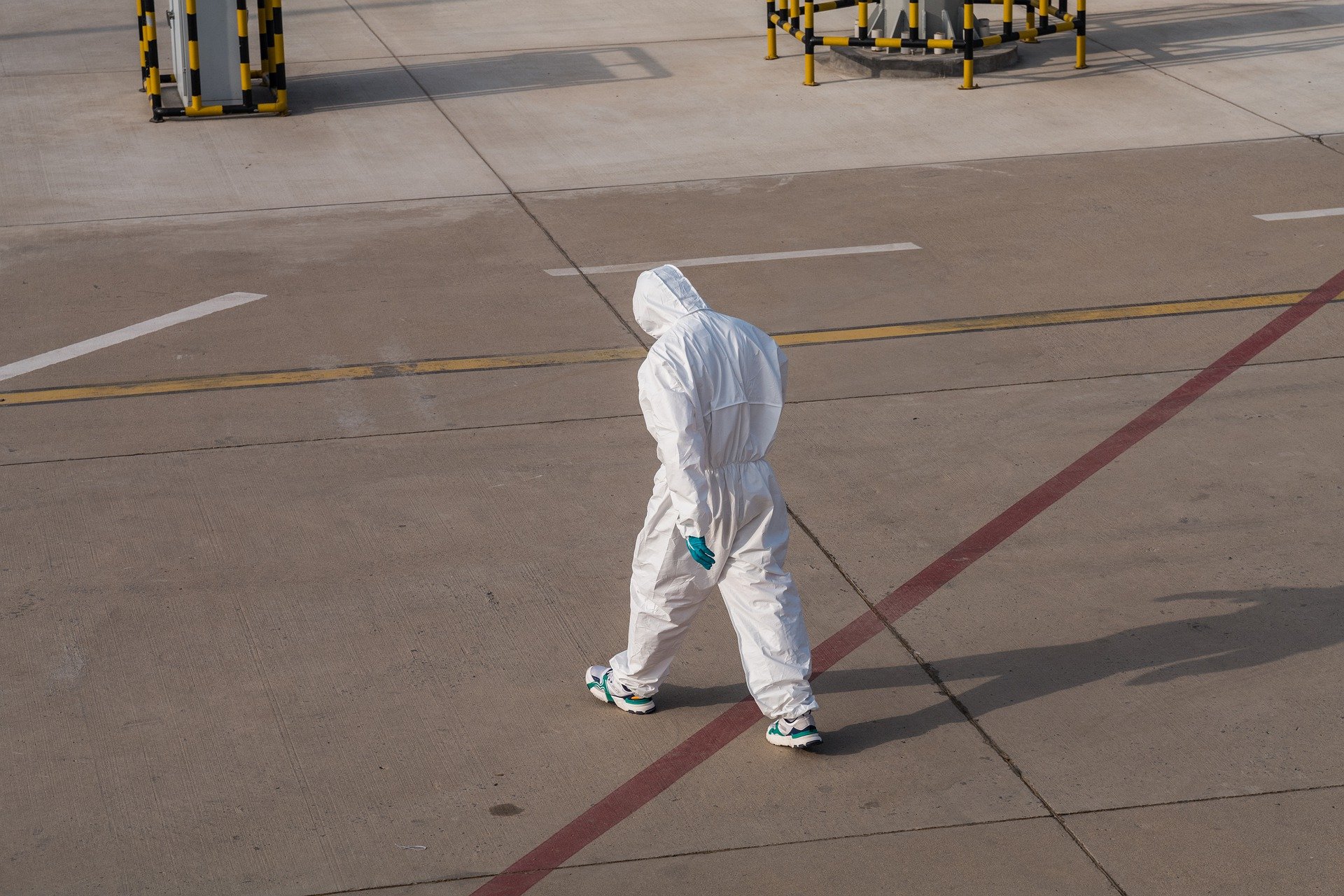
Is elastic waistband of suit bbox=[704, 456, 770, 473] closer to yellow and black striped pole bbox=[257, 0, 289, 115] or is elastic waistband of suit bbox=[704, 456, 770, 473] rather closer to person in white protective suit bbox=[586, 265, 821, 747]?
person in white protective suit bbox=[586, 265, 821, 747]

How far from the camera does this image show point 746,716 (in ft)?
16.8

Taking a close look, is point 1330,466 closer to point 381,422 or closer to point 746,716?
point 746,716

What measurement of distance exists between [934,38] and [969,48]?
0.48 meters

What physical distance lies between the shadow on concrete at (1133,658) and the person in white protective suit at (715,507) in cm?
40

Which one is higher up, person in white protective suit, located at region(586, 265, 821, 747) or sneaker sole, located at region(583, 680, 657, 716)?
person in white protective suit, located at region(586, 265, 821, 747)

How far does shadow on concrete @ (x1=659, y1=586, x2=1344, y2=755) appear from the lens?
5.12m

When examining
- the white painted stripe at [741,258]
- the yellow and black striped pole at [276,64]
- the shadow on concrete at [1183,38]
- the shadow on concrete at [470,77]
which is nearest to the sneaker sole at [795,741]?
the white painted stripe at [741,258]

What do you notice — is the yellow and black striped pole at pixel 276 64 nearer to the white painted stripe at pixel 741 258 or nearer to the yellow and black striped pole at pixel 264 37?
the yellow and black striped pole at pixel 264 37

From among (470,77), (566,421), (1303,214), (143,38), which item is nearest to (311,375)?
(566,421)

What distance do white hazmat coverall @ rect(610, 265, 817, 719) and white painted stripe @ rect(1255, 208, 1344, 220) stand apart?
6.33 m

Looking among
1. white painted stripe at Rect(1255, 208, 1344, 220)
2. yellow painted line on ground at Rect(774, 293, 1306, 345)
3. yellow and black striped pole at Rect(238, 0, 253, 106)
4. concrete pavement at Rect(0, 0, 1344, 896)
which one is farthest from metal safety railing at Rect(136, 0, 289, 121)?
white painted stripe at Rect(1255, 208, 1344, 220)

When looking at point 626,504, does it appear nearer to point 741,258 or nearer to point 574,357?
point 574,357

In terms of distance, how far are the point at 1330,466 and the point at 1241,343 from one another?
4.78ft

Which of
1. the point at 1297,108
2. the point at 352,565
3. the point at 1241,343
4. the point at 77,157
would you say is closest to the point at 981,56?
the point at 1297,108
